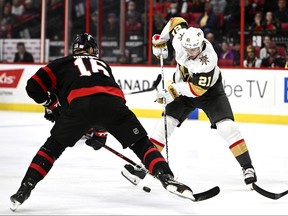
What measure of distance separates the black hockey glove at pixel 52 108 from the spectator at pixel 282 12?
262 inches

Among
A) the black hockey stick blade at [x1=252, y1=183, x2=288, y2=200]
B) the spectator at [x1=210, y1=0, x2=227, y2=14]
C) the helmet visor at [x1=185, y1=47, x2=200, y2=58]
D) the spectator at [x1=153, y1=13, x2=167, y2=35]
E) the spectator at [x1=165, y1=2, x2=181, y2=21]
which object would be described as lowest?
the black hockey stick blade at [x1=252, y1=183, x2=288, y2=200]

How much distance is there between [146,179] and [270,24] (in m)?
5.87

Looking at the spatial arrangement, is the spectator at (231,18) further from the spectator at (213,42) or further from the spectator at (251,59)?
the spectator at (251,59)

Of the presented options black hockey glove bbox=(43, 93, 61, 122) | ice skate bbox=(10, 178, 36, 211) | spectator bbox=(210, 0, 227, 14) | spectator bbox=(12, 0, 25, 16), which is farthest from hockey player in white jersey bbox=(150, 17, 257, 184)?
spectator bbox=(12, 0, 25, 16)

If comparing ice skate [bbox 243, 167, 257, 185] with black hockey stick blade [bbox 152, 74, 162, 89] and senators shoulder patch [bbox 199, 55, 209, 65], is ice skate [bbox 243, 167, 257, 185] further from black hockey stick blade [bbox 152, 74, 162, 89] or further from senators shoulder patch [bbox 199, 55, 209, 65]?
black hockey stick blade [bbox 152, 74, 162, 89]

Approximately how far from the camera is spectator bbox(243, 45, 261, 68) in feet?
35.2

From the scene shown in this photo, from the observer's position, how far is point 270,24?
1095 cm

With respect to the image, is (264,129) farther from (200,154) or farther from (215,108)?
(215,108)

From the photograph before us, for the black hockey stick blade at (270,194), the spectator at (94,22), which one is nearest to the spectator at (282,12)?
the spectator at (94,22)

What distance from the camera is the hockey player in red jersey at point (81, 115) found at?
14.2ft

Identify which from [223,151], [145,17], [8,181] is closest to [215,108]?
[8,181]

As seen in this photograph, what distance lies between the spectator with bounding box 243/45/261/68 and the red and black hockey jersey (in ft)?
21.1

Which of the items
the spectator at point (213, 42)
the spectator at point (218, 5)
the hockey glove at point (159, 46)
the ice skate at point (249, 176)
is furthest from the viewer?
the spectator at point (218, 5)

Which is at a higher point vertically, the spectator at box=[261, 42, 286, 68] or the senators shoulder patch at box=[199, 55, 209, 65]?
the senators shoulder patch at box=[199, 55, 209, 65]
